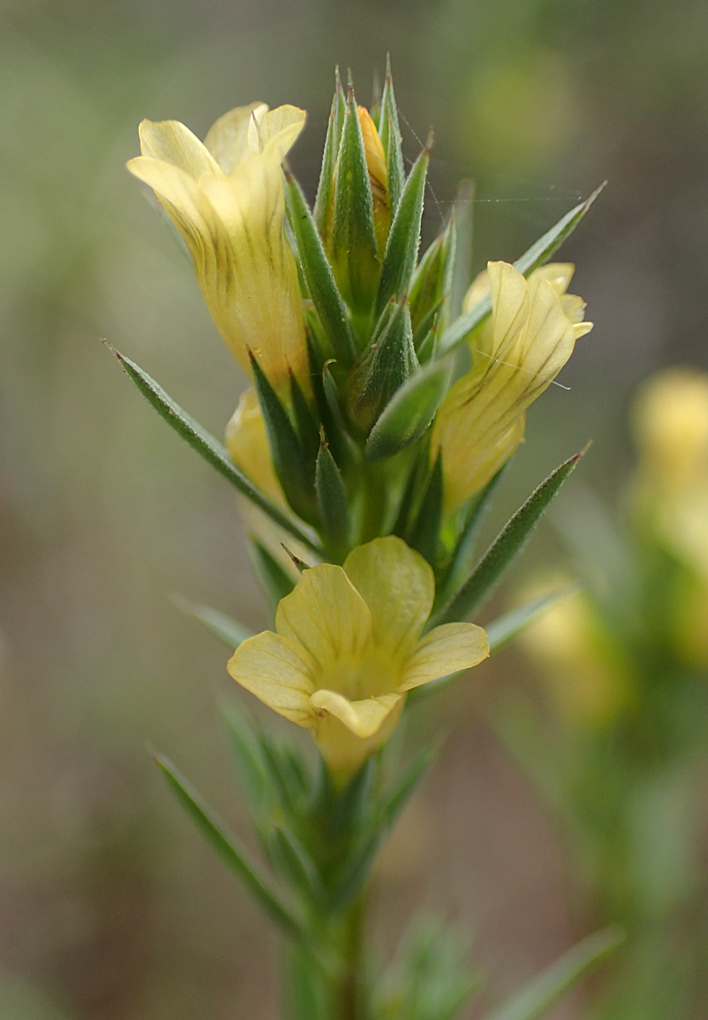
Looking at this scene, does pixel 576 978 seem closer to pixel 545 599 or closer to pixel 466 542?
pixel 545 599

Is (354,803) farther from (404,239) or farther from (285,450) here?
(404,239)

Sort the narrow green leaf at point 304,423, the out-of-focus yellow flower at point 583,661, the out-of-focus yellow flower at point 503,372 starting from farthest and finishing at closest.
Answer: the out-of-focus yellow flower at point 583,661, the narrow green leaf at point 304,423, the out-of-focus yellow flower at point 503,372

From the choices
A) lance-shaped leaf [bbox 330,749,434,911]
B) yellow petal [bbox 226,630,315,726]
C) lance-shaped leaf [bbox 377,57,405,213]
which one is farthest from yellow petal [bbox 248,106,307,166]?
lance-shaped leaf [bbox 330,749,434,911]

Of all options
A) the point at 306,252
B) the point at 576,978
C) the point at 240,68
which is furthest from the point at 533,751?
the point at 240,68

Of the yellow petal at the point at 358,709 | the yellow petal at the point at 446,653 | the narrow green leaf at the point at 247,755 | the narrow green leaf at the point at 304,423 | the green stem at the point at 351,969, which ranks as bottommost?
the green stem at the point at 351,969

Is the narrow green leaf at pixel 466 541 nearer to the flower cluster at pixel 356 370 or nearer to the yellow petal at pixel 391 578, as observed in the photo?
the flower cluster at pixel 356 370

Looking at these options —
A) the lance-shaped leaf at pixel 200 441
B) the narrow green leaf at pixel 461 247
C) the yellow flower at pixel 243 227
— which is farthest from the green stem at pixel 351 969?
the narrow green leaf at pixel 461 247

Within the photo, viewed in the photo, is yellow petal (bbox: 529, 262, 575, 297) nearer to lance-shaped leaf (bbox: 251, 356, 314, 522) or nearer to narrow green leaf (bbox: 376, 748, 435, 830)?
lance-shaped leaf (bbox: 251, 356, 314, 522)
